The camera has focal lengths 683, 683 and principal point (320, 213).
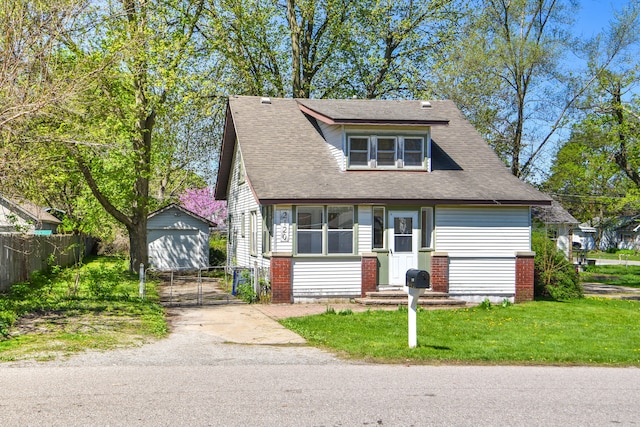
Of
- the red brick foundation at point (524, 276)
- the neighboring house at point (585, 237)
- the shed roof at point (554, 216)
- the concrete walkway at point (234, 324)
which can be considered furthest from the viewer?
the neighboring house at point (585, 237)

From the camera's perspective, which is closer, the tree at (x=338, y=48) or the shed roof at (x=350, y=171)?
the shed roof at (x=350, y=171)

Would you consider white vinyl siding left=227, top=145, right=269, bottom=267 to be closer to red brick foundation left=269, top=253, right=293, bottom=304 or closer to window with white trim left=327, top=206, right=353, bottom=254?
red brick foundation left=269, top=253, right=293, bottom=304

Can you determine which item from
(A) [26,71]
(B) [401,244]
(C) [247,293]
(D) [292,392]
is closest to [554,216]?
(B) [401,244]

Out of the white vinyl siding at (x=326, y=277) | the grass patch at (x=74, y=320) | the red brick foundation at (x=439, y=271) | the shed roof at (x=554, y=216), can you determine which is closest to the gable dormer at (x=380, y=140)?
the red brick foundation at (x=439, y=271)

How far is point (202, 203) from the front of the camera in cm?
5428

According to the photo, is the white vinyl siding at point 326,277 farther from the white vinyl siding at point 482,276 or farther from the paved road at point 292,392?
the paved road at point 292,392

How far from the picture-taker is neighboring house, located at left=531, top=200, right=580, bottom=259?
40422 millimetres

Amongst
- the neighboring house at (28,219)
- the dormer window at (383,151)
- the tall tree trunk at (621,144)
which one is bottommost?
the neighboring house at (28,219)

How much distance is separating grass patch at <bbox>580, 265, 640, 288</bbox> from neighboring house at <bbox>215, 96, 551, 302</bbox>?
39.7ft

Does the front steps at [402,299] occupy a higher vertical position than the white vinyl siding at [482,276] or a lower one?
lower

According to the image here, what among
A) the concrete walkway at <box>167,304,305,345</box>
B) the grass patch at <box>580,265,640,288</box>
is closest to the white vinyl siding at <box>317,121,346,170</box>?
the concrete walkway at <box>167,304,305,345</box>

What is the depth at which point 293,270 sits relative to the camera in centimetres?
1995

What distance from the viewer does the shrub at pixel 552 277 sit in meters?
22.1

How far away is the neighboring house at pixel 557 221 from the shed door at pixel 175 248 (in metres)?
18.9
